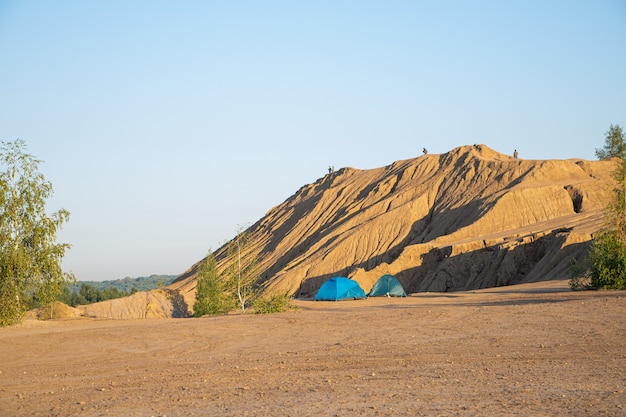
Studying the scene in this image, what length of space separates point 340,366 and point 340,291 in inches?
1067

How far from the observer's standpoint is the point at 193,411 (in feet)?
37.5

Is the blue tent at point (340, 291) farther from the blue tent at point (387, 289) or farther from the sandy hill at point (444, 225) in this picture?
the sandy hill at point (444, 225)

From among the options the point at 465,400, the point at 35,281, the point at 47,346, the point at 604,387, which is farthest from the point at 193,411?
the point at 35,281

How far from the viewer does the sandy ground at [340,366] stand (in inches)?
450

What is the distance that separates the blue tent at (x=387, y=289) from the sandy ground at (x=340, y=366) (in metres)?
18.2

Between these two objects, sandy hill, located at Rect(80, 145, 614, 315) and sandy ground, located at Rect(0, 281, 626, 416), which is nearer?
sandy ground, located at Rect(0, 281, 626, 416)

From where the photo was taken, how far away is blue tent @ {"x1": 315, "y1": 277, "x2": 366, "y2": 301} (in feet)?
138

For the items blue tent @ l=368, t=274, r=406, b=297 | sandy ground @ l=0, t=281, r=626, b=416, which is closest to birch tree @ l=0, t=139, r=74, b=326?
sandy ground @ l=0, t=281, r=626, b=416

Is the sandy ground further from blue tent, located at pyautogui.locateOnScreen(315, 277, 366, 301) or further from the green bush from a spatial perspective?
blue tent, located at pyautogui.locateOnScreen(315, 277, 366, 301)

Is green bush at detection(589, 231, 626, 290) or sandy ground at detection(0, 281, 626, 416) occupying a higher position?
green bush at detection(589, 231, 626, 290)

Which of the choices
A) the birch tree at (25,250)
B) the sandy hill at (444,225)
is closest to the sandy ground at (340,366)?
the birch tree at (25,250)

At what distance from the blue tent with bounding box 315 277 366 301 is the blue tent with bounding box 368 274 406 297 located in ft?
6.52

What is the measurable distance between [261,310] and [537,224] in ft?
110

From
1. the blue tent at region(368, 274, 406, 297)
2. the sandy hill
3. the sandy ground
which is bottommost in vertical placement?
the sandy ground
